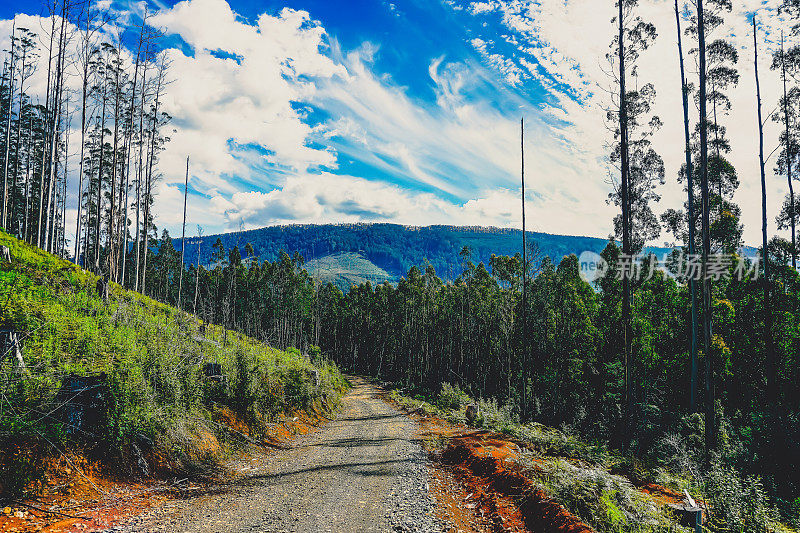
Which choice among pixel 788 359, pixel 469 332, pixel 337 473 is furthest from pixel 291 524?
pixel 469 332

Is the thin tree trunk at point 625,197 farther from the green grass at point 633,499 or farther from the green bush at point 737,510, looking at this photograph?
the green bush at point 737,510

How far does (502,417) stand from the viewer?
52.0 ft

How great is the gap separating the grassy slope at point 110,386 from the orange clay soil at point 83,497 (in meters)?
0.23

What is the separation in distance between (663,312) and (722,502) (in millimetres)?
19778

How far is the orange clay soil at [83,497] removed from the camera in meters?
4.87

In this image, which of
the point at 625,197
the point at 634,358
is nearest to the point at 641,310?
the point at 634,358

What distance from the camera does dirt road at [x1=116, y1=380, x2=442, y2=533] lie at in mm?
5660

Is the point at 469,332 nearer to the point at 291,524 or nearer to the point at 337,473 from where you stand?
the point at 337,473

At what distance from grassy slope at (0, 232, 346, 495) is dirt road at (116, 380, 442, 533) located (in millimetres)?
1446

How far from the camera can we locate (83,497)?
5695 millimetres

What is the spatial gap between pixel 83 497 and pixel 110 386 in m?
1.59
